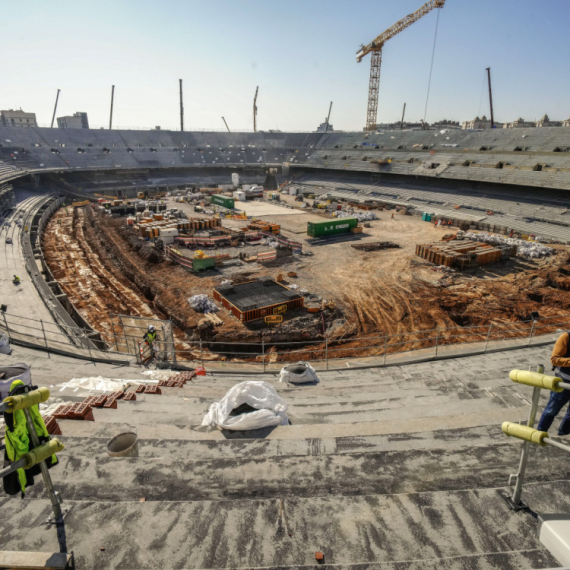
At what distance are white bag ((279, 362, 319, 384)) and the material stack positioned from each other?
19990 millimetres

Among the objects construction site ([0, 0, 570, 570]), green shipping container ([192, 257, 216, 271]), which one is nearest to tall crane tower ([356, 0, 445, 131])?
construction site ([0, 0, 570, 570])

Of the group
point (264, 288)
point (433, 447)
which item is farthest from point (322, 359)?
point (433, 447)

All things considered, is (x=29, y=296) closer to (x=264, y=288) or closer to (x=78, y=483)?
(x=264, y=288)

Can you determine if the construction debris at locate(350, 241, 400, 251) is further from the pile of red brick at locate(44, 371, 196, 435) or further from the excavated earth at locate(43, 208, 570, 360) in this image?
the pile of red brick at locate(44, 371, 196, 435)

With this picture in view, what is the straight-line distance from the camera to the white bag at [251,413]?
6234 mm

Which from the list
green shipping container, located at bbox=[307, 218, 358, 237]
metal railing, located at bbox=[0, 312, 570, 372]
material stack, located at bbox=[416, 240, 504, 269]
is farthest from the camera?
green shipping container, located at bbox=[307, 218, 358, 237]

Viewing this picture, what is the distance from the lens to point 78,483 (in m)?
4.14

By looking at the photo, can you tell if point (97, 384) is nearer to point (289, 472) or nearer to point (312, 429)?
point (312, 429)

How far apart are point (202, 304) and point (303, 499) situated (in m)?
16.3

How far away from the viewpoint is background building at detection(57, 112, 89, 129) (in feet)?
325

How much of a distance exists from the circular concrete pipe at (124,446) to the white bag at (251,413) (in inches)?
64.5

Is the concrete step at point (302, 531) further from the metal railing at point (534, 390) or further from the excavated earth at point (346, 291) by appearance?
the excavated earth at point (346, 291)

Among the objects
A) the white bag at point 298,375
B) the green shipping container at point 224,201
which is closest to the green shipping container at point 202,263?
the white bag at point 298,375

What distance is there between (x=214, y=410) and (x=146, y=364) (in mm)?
5721
